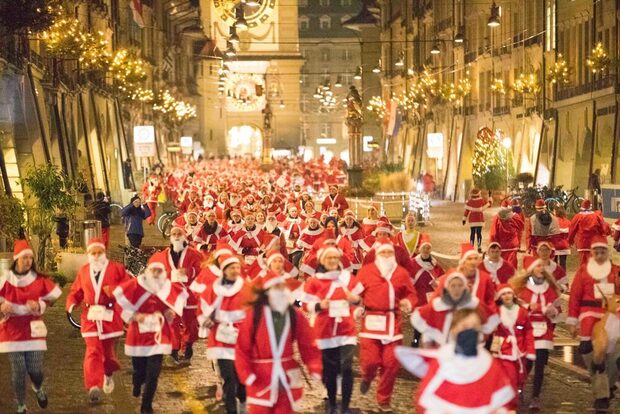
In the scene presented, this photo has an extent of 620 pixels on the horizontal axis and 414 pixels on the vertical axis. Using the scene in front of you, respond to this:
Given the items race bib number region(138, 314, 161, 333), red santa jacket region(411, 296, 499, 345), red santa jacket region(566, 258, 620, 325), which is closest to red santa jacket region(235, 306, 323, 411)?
red santa jacket region(411, 296, 499, 345)

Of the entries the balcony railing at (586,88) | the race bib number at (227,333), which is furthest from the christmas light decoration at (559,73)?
the race bib number at (227,333)

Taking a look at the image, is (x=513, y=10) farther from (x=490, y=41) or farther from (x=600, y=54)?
(x=600, y=54)

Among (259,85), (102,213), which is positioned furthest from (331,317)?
(259,85)

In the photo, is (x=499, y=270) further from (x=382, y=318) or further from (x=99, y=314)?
(x=99, y=314)

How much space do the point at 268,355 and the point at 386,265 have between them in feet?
11.0

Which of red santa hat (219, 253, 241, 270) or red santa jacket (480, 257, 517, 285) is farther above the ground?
red santa hat (219, 253, 241, 270)

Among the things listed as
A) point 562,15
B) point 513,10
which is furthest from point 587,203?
point 513,10

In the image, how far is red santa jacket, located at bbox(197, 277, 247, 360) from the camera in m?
12.2

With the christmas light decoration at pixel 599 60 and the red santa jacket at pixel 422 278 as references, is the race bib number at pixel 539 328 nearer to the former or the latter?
the red santa jacket at pixel 422 278

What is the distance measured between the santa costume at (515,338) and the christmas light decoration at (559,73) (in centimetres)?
3967

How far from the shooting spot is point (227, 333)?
12.3 m

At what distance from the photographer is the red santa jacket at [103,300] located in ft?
45.2

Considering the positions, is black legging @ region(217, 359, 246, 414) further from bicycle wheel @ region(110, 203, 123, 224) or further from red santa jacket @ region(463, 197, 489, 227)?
bicycle wheel @ region(110, 203, 123, 224)

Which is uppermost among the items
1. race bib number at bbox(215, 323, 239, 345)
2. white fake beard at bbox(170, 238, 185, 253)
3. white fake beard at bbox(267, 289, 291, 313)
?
white fake beard at bbox(267, 289, 291, 313)
